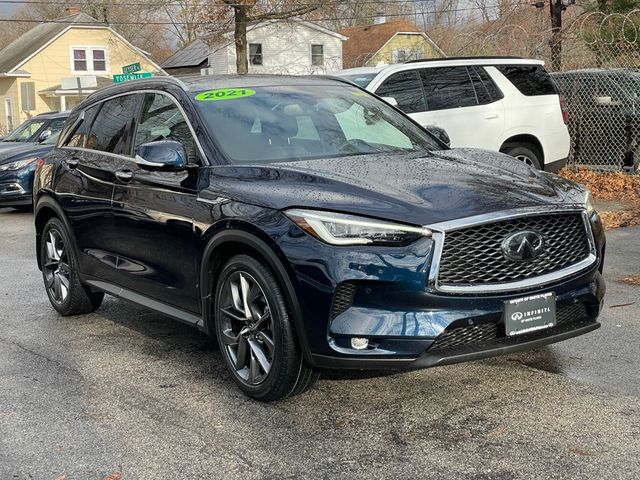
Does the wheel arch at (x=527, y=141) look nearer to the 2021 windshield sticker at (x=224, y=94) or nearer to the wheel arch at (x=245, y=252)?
the 2021 windshield sticker at (x=224, y=94)

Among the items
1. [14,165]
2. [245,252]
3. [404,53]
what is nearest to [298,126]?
[245,252]

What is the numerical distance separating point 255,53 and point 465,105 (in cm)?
3663

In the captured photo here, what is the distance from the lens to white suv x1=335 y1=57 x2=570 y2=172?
1057cm

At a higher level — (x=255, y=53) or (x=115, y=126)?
(x=255, y=53)

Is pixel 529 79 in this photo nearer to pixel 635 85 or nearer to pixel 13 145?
pixel 635 85

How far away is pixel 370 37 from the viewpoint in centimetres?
5281

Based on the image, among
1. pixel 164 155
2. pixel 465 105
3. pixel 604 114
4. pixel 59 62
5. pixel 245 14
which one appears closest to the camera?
pixel 164 155

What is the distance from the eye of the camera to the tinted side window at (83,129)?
21.3 ft

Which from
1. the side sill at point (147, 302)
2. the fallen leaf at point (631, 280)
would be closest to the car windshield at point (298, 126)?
the side sill at point (147, 302)

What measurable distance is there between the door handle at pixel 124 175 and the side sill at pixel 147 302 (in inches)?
29.4

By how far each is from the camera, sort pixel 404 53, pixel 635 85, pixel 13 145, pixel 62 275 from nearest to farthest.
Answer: pixel 62 275 < pixel 635 85 < pixel 13 145 < pixel 404 53

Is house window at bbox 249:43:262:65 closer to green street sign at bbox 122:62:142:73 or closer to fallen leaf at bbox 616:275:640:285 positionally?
green street sign at bbox 122:62:142:73

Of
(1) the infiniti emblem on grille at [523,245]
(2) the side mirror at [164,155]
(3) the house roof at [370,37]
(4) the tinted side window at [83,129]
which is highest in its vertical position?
(3) the house roof at [370,37]

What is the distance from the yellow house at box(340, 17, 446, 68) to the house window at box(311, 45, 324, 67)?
334cm
